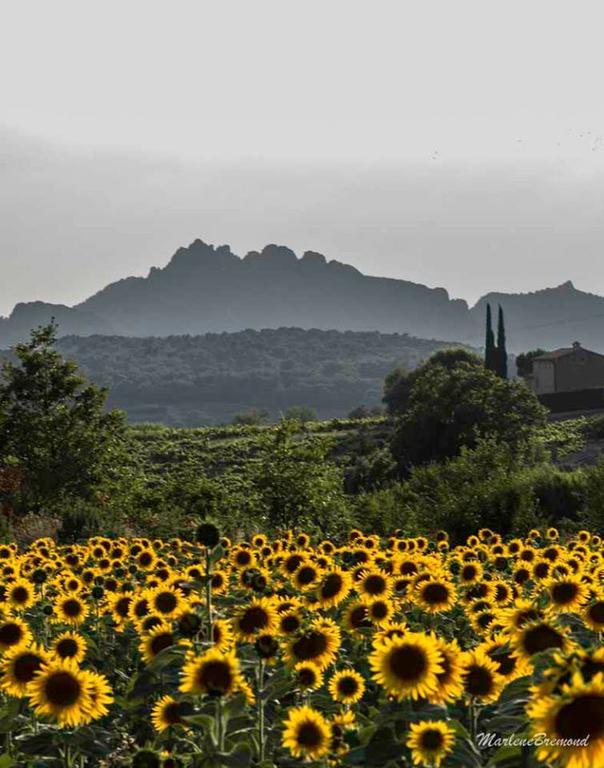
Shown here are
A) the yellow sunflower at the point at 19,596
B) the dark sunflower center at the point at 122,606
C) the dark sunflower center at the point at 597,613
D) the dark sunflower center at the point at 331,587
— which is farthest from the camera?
the dark sunflower center at the point at 122,606

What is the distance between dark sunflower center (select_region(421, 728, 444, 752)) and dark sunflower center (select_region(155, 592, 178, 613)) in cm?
274

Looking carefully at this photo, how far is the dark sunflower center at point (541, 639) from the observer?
147 inches

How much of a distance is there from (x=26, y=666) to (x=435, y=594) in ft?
8.20

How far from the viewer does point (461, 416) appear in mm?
46938

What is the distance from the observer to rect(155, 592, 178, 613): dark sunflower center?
5.65m

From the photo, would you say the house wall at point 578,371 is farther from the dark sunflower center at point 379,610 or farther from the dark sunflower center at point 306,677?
the dark sunflower center at point 306,677

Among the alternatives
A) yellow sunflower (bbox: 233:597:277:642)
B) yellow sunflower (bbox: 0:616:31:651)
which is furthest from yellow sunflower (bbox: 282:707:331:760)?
yellow sunflower (bbox: 0:616:31:651)

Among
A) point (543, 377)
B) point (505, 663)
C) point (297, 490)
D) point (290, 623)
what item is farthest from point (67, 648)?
point (543, 377)

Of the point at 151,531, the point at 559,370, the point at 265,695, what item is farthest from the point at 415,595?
the point at 559,370

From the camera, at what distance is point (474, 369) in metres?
51.4

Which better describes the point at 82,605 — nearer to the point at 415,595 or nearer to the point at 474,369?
the point at 415,595

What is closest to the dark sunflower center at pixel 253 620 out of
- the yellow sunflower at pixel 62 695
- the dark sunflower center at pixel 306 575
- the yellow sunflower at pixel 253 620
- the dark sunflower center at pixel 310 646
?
the yellow sunflower at pixel 253 620

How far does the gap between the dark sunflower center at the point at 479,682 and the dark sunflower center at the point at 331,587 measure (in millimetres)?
1883

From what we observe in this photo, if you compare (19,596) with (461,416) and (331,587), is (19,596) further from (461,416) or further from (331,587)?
(461,416)
